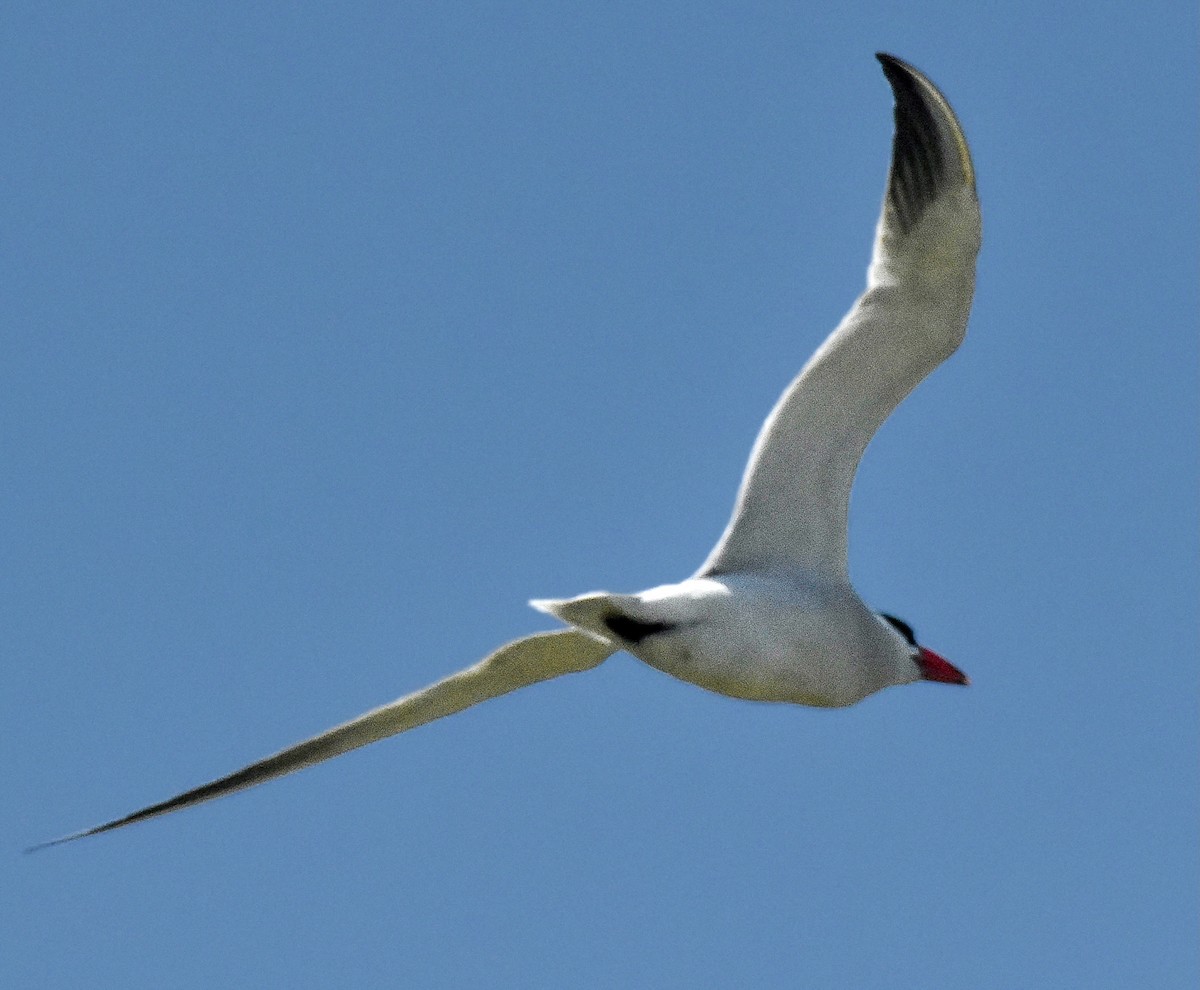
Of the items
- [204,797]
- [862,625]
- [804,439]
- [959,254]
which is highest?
[959,254]

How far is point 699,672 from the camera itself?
944 centimetres

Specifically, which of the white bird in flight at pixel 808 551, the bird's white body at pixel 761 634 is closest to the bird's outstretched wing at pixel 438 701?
the white bird in flight at pixel 808 551

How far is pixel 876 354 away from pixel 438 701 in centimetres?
231

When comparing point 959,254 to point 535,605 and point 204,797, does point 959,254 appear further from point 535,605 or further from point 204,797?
point 204,797

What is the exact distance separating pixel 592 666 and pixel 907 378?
1804mm

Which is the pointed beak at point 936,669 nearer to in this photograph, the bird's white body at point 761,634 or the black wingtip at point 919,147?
the bird's white body at point 761,634

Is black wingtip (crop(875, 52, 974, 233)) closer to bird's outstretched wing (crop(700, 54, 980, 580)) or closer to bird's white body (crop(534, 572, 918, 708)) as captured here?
bird's outstretched wing (crop(700, 54, 980, 580))

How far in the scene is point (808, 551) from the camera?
32.9 feet

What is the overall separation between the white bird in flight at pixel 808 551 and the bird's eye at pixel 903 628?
24 cm

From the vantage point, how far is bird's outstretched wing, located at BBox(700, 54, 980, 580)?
9.41m

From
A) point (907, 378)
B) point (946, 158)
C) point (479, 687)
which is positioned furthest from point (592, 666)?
point (946, 158)

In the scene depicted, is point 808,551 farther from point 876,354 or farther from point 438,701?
point 438,701

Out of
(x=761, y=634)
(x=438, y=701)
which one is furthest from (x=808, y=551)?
(x=438, y=701)

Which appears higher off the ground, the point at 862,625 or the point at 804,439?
the point at 804,439
